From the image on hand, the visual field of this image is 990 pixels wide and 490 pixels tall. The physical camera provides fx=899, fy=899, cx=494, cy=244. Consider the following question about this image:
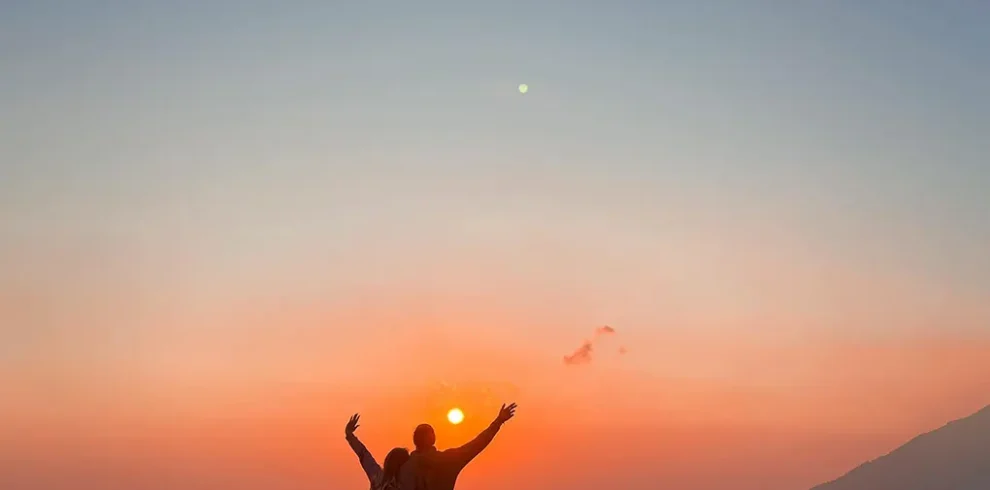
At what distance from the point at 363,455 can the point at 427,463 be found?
4.46 feet

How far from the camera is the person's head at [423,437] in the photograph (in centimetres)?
1230

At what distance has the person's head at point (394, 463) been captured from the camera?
12.1 meters

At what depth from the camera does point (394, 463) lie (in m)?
12.1

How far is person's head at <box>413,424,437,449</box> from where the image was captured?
1230 centimetres

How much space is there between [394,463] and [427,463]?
445 millimetres

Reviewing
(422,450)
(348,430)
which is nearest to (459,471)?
(422,450)

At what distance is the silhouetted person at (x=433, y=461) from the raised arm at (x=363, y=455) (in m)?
0.48

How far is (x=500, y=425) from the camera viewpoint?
12492 mm

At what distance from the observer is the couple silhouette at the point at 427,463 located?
1211cm

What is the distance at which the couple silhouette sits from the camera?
12.1 m

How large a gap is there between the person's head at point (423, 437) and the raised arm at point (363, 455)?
68 cm

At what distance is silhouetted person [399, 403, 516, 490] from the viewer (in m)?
12.1

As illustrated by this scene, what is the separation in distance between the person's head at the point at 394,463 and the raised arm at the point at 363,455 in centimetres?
19

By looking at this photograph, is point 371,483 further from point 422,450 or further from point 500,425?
point 500,425
